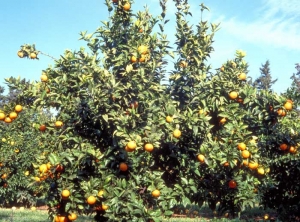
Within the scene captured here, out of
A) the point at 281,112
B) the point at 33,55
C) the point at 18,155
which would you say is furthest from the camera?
the point at 18,155

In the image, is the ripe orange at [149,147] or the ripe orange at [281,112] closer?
the ripe orange at [149,147]

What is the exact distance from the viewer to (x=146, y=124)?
3881 millimetres

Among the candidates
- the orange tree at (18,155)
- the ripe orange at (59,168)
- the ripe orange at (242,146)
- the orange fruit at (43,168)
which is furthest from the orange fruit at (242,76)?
the orange tree at (18,155)

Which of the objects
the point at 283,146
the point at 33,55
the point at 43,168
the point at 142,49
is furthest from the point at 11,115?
the point at 283,146

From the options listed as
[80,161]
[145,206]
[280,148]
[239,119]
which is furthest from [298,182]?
[80,161]

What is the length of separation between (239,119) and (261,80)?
167 feet

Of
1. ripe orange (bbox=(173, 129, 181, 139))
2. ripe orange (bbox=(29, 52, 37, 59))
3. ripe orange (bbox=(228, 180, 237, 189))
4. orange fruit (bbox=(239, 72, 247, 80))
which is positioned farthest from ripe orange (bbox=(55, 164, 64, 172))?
orange fruit (bbox=(239, 72, 247, 80))

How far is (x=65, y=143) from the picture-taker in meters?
4.27

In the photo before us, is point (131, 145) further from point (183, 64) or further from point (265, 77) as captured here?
point (265, 77)

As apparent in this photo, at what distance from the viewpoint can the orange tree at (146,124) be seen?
12.6 ft

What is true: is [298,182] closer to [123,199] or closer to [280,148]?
[280,148]

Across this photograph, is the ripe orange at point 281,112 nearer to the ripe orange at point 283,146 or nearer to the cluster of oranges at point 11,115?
the ripe orange at point 283,146

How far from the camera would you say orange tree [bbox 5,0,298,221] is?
3.85 meters

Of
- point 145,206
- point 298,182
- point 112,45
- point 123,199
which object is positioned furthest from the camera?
point 298,182
